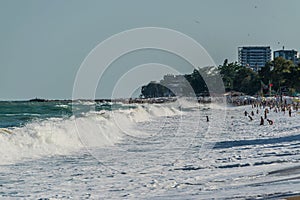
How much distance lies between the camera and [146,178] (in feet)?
39.5

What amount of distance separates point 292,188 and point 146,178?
416cm

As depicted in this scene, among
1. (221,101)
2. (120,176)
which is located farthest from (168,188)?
(221,101)

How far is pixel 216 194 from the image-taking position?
920cm

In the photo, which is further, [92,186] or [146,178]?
[146,178]

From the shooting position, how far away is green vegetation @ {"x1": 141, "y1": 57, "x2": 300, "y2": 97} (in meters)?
90.1

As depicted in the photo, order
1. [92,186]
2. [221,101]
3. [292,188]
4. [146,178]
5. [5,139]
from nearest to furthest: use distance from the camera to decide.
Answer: [292,188]
[92,186]
[146,178]
[5,139]
[221,101]

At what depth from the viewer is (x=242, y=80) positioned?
12669 cm

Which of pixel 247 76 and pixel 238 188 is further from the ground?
pixel 247 76

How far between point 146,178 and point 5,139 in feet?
39.9

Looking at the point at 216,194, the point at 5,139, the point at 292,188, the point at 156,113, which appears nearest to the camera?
the point at 292,188

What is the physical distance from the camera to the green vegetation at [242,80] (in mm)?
90062

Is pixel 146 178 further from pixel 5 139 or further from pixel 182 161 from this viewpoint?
pixel 5 139

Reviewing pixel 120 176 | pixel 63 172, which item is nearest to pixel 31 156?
pixel 63 172

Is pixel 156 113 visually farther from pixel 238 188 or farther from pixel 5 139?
pixel 238 188
